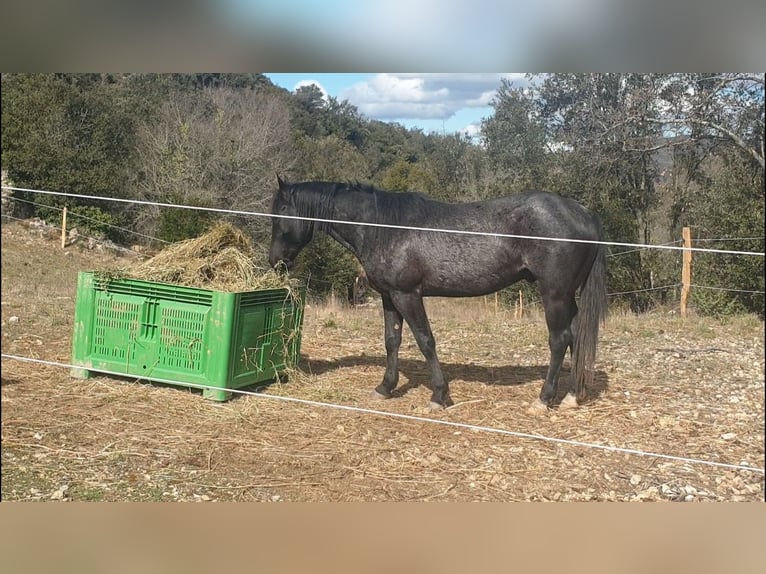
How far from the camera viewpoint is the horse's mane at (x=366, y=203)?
195 inches

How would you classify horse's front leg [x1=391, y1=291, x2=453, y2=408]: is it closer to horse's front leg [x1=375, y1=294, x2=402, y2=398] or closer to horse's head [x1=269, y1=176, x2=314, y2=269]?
horse's front leg [x1=375, y1=294, x2=402, y2=398]

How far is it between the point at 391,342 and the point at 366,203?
1162 millimetres

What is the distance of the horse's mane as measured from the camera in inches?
195

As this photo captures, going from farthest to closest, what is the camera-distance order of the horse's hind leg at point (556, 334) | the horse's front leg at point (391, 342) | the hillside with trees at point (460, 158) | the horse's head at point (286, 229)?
1. the hillside with trees at point (460, 158)
2. the horse's front leg at point (391, 342)
3. the horse's head at point (286, 229)
4. the horse's hind leg at point (556, 334)

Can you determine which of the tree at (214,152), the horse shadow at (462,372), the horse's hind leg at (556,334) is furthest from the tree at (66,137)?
the horse's hind leg at (556,334)

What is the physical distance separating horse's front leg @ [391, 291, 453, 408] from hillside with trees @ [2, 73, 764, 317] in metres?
7.95

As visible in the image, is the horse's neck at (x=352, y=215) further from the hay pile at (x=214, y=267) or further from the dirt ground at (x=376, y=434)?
the dirt ground at (x=376, y=434)

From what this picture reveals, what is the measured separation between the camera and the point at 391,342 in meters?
5.19

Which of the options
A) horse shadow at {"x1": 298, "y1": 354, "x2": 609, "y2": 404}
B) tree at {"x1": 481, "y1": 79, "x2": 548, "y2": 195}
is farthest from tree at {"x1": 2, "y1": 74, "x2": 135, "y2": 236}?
horse shadow at {"x1": 298, "y1": 354, "x2": 609, "y2": 404}

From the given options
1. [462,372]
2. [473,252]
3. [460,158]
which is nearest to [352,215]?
[473,252]

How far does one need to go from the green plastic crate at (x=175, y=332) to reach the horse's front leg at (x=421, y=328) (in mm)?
999
